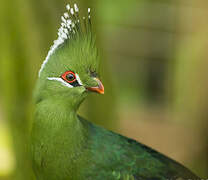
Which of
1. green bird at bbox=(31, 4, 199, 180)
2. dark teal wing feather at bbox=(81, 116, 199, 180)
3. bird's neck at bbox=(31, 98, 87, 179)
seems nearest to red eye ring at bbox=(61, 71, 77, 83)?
green bird at bbox=(31, 4, 199, 180)

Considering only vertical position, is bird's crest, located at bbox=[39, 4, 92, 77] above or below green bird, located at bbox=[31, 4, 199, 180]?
above

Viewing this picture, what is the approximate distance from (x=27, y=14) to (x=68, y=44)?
918 millimetres

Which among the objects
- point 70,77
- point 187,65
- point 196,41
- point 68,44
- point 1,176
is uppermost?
point 68,44

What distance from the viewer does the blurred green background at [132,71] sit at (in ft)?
7.95

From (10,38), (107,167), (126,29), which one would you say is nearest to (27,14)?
(10,38)

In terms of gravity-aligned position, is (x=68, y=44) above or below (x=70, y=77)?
above

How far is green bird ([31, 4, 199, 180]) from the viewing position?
154cm

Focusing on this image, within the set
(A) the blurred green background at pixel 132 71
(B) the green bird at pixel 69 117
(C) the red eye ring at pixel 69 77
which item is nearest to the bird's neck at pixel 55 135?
(B) the green bird at pixel 69 117

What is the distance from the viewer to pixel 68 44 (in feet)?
5.17

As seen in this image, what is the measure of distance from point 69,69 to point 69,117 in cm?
20

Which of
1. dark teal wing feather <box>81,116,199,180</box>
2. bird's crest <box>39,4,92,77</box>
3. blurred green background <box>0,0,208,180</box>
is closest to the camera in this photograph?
bird's crest <box>39,4,92,77</box>

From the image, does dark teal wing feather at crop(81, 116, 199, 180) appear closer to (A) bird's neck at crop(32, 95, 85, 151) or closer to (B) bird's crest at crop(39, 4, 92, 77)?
(A) bird's neck at crop(32, 95, 85, 151)

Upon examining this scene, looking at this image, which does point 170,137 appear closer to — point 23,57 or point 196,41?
point 196,41

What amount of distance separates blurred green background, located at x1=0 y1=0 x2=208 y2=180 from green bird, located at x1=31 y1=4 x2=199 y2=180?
494mm
